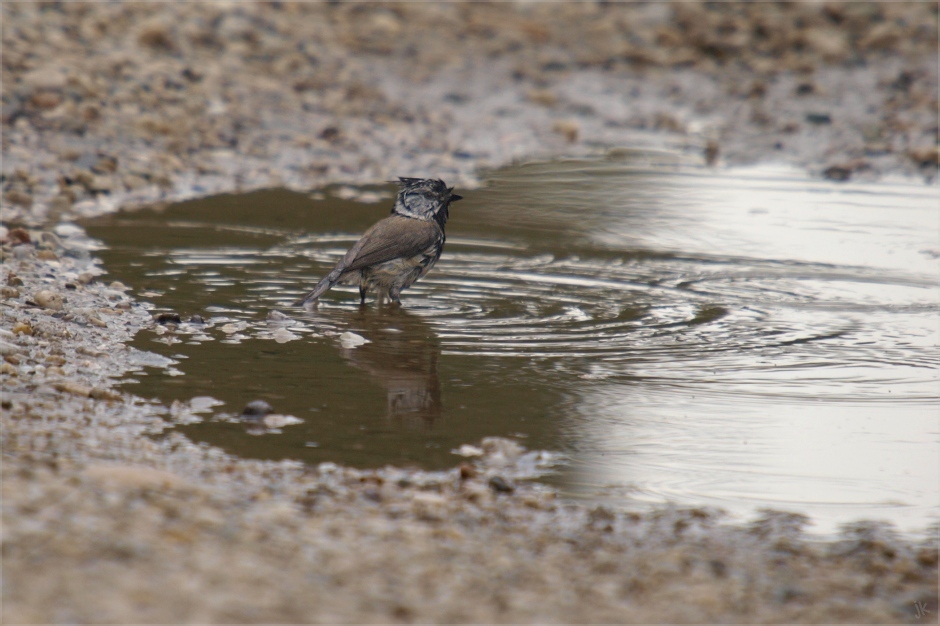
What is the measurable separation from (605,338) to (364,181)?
5052 millimetres

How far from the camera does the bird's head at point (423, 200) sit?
7.68m

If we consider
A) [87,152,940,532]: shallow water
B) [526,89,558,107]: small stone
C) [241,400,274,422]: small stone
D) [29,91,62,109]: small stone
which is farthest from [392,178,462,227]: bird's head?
[526,89,558,107]: small stone

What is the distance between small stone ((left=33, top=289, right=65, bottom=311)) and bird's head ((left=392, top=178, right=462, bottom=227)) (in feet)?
7.96

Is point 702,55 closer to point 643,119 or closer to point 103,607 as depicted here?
point 643,119

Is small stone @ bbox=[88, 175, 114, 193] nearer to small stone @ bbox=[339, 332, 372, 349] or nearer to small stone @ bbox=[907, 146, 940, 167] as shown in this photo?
small stone @ bbox=[339, 332, 372, 349]

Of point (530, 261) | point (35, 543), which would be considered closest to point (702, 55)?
point (530, 261)

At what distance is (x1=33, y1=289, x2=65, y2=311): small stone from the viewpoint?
600 centimetres

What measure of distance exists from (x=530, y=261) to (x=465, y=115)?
5.40 meters

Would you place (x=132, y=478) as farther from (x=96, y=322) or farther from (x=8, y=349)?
(x=96, y=322)

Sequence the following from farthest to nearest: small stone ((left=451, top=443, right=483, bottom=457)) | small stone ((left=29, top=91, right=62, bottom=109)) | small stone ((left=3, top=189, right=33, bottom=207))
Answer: small stone ((left=29, top=91, right=62, bottom=109)) < small stone ((left=3, top=189, right=33, bottom=207)) < small stone ((left=451, top=443, right=483, bottom=457))

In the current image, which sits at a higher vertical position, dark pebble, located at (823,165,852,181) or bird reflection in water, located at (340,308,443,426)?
dark pebble, located at (823,165,852,181)

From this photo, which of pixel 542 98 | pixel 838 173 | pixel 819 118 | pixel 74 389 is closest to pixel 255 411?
pixel 74 389

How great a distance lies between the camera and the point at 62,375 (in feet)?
16.4

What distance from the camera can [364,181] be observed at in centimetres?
1080
